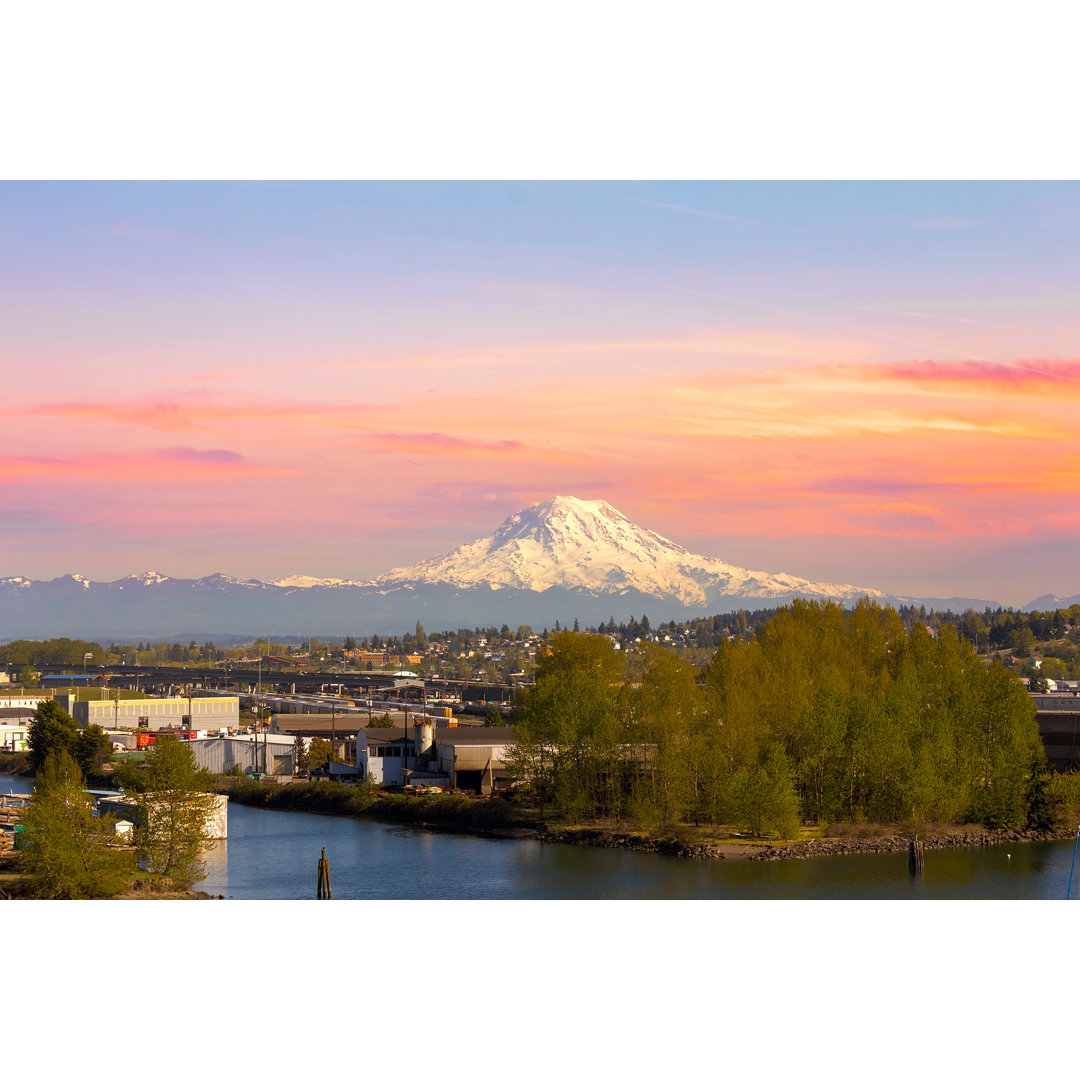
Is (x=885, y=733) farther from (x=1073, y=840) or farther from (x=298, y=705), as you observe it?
(x=298, y=705)

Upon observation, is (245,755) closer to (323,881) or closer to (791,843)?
(791,843)

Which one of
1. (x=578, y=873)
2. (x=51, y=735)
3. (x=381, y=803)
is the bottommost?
(x=381, y=803)

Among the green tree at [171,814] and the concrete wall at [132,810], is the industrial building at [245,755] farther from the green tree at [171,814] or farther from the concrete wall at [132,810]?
the green tree at [171,814]

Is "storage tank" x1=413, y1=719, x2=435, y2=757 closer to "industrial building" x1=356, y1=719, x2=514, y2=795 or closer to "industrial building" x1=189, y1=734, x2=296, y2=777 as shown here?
"industrial building" x1=356, y1=719, x2=514, y2=795

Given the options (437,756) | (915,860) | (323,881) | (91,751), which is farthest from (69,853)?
(91,751)

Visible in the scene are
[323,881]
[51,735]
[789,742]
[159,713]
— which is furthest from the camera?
[159,713]

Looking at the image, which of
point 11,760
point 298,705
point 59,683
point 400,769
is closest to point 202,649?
point 59,683

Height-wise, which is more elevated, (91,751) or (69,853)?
(69,853)
